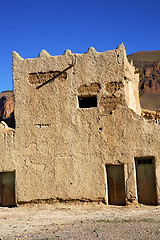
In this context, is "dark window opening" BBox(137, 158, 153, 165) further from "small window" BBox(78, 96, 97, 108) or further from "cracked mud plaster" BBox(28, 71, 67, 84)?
"cracked mud plaster" BBox(28, 71, 67, 84)

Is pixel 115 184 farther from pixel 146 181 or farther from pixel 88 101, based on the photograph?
pixel 88 101

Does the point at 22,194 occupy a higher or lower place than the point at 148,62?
lower

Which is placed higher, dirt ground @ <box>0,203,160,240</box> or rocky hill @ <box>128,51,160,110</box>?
rocky hill @ <box>128,51,160,110</box>

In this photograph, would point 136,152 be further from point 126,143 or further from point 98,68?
Result: point 98,68

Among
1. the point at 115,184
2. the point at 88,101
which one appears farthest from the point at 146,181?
the point at 88,101

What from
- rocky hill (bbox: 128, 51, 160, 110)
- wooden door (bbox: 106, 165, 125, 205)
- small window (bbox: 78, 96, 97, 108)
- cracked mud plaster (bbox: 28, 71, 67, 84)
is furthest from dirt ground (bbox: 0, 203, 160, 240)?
rocky hill (bbox: 128, 51, 160, 110)

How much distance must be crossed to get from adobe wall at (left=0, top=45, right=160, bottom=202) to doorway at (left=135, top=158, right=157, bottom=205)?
0.28 metres

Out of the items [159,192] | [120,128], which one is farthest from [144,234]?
[120,128]

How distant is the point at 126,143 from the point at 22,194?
158 inches

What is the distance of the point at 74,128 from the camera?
10.6m

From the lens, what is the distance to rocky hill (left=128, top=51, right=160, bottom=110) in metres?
60.2

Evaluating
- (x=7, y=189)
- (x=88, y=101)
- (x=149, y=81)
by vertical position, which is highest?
(x=149, y=81)

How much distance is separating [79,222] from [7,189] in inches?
164

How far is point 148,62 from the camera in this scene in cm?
7362
